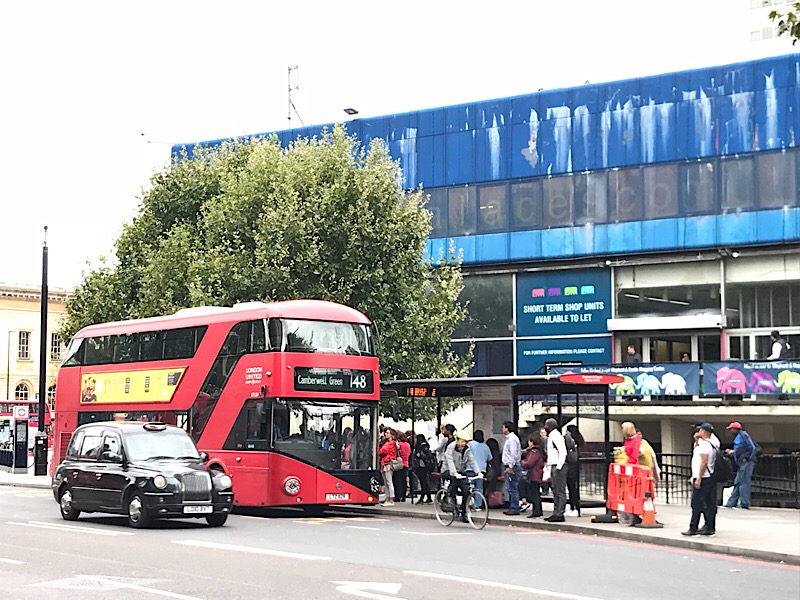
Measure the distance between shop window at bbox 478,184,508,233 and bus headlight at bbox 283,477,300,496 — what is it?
26.6m

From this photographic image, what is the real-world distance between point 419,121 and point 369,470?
1133 inches

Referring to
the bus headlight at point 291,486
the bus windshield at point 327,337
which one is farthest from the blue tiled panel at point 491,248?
the bus headlight at point 291,486

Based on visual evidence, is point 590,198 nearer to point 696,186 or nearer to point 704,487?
point 696,186

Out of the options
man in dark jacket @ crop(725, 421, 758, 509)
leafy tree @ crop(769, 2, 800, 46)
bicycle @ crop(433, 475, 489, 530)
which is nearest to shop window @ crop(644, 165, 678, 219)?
man in dark jacket @ crop(725, 421, 758, 509)

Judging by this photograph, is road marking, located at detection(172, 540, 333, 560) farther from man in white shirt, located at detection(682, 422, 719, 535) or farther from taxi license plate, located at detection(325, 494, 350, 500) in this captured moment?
taxi license plate, located at detection(325, 494, 350, 500)

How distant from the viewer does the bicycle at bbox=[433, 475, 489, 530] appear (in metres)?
21.4

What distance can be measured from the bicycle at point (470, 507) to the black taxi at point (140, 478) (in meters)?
3.83

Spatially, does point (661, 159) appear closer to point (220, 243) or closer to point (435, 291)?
point (435, 291)

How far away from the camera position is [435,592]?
12094 mm

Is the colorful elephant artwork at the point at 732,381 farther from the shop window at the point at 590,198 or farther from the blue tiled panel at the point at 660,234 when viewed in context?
the shop window at the point at 590,198

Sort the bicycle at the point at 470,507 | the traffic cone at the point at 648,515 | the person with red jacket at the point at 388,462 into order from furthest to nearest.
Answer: the person with red jacket at the point at 388,462 < the bicycle at the point at 470,507 < the traffic cone at the point at 648,515

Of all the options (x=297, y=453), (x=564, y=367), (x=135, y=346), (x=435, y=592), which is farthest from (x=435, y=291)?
(x=435, y=592)

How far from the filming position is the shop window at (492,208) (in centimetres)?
4909

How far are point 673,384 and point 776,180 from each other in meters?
9.89
